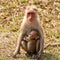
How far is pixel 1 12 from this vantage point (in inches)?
471

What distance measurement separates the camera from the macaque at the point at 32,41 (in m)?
8.84

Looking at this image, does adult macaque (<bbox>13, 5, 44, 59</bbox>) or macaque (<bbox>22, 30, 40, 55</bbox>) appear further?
macaque (<bbox>22, 30, 40, 55</bbox>)

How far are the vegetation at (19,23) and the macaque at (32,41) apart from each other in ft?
0.99

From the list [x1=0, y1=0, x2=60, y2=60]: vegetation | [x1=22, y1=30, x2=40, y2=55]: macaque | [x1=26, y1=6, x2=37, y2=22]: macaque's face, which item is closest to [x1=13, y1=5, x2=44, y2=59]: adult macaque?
[x1=26, y1=6, x2=37, y2=22]: macaque's face

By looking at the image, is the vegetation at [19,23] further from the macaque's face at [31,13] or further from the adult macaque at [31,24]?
the macaque's face at [31,13]

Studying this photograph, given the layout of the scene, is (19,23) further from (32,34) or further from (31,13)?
(31,13)

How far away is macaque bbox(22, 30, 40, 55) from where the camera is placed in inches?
348

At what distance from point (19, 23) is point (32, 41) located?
235cm

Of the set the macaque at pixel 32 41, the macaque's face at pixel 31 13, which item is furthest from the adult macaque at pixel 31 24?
the macaque at pixel 32 41

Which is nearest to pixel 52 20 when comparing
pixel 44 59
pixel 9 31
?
pixel 9 31

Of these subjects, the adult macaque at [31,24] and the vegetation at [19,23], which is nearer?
the adult macaque at [31,24]

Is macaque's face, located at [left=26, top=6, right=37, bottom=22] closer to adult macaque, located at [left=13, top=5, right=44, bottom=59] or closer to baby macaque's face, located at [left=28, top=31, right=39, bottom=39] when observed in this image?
adult macaque, located at [left=13, top=5, right=44, bottom=59]

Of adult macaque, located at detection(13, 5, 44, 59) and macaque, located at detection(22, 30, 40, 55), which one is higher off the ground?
adult macaque, located at detection(13, 5, 44, 59)

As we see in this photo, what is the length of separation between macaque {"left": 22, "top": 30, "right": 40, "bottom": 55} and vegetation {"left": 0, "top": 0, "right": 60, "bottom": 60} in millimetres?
302
